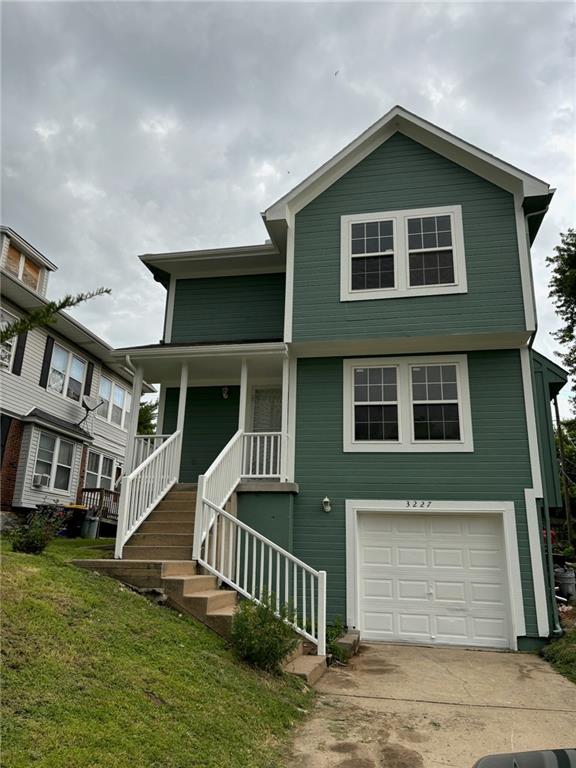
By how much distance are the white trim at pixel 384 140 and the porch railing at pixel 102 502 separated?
1036cm

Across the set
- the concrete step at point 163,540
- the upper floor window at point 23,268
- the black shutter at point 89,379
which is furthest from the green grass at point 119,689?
the black shutter at point 89,379

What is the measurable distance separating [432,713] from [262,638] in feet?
5.81

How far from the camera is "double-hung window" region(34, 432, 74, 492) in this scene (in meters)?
16.5

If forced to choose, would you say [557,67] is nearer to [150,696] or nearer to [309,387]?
[309,387]

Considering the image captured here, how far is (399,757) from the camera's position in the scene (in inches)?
162

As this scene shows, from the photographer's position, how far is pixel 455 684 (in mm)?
6352

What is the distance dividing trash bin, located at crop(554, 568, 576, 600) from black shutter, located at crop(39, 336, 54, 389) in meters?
15.0

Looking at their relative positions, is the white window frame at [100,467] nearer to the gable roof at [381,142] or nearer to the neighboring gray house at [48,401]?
the neighboring gray house at [48,401]

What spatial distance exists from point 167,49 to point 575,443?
2705 cm

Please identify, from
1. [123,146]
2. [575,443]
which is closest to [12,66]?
[123,146]

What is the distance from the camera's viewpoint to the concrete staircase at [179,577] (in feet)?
20.3

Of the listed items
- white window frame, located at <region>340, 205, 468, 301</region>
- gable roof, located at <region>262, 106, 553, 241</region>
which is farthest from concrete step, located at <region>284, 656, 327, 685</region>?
gable roof, located at <region>262, 106, 553, 241</region>

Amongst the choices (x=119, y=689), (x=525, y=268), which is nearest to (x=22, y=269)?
(x=525, y=268)

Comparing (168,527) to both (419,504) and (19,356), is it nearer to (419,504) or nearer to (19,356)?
(419,504)
